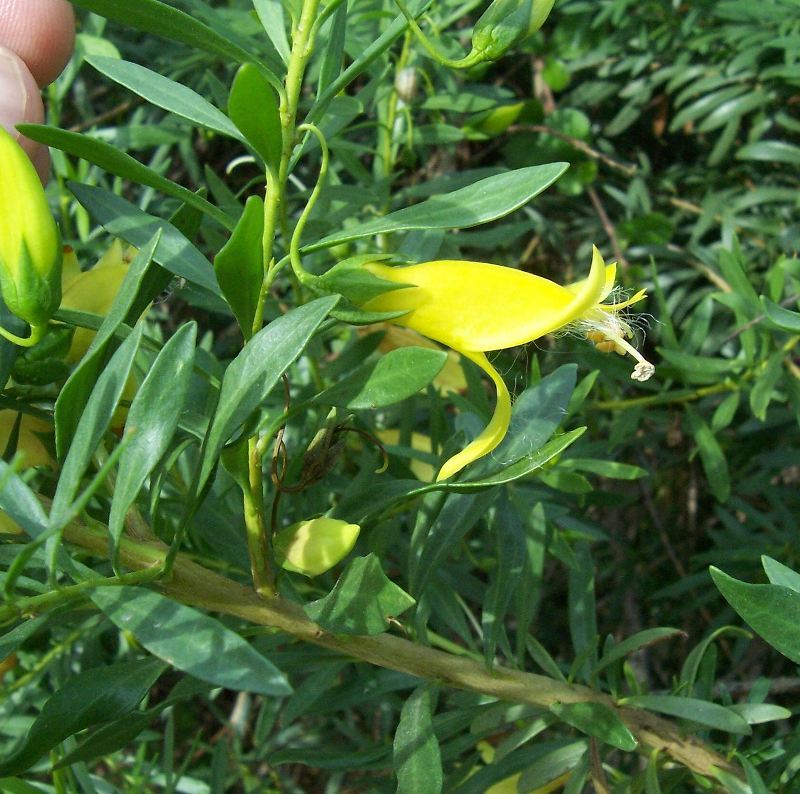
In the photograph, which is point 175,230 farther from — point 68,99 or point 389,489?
point 68,99

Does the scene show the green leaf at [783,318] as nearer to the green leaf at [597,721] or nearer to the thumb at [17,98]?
the green leaf at [597,721]

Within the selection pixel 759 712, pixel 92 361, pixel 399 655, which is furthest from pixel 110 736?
pixel 759 712

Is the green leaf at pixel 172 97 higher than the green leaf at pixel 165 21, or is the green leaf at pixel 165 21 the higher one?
the green leaf at pixel 165 21

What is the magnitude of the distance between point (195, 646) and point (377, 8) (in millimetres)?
1028

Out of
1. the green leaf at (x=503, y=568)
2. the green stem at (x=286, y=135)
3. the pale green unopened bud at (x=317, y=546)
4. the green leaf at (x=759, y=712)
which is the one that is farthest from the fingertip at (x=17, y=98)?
the green leaf at (x=759, y=712)

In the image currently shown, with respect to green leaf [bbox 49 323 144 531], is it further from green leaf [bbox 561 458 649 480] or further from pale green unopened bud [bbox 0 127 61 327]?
green leaf [bbox 561 458 649 480]

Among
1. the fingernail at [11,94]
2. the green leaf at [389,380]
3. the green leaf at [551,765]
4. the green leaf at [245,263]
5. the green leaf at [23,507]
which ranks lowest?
the green leaf at [551,765]

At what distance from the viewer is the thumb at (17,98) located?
901 mm

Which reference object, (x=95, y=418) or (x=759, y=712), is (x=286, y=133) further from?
(x=759, y=712)

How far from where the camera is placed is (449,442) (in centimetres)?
85

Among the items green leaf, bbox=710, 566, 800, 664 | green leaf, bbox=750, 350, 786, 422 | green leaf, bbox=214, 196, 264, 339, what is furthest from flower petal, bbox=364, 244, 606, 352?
green leaf, bbox=750, 350, 786, 422

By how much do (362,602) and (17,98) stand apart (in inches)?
24.9

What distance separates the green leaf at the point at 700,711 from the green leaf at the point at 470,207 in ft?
1.72

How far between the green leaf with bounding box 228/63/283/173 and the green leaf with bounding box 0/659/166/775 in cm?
37
